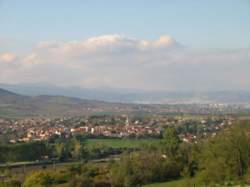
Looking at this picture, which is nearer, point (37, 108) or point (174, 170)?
point (174, 170)

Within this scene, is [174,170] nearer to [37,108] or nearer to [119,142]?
[119,142]

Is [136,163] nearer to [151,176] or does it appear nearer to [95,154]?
[151,176]

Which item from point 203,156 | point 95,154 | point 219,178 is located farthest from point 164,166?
point 95,154

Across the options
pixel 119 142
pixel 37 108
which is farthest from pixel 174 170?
pixel 37 108

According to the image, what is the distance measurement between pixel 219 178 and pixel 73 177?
925 cm

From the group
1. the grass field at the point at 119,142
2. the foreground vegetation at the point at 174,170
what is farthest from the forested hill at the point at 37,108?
the foreground vegetation at the point at 174,170

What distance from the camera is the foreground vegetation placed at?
1432 inches

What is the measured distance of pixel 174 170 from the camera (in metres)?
44.8

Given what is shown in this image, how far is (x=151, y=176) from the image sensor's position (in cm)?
4259

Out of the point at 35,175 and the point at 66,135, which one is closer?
the point at 35,175

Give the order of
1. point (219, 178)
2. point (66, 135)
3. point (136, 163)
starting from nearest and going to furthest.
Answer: point (219, 178), point (136, 163), point (66, 135)

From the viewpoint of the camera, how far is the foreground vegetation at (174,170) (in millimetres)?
36375

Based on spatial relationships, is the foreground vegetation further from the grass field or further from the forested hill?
the forested hill

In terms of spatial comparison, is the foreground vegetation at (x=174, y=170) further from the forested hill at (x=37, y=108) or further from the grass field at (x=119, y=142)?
the forested hill at (x=37, y=108)
